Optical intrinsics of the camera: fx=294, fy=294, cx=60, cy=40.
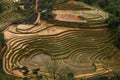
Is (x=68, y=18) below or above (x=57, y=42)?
above

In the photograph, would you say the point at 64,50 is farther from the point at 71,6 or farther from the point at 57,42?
the point at 71,6

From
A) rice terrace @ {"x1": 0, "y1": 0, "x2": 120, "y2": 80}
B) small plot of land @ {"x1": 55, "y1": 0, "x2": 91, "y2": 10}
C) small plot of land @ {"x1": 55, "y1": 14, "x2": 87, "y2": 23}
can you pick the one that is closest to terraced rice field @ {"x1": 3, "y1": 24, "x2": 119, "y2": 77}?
rice terrace @ {"x1": 0, "y1": 0, "x2": 120, "y2": 80}

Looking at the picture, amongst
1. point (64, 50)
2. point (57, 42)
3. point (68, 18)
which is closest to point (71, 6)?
point (68, 18)

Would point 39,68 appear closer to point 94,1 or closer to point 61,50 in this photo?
point 61,50

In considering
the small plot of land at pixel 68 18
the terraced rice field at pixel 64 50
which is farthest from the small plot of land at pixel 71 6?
the terraced rice field at pixel 64 50

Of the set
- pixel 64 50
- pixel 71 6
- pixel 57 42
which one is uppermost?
pixel 71 6

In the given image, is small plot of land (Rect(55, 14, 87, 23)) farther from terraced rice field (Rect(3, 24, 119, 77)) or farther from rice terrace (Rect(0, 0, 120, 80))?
terraced rice field (Rect(3, 24, 119, 77))

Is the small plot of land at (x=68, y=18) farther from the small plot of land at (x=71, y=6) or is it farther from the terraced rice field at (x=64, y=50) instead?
the small plot of land at (x=71, y=6)

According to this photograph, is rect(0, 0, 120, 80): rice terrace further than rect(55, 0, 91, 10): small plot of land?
No
